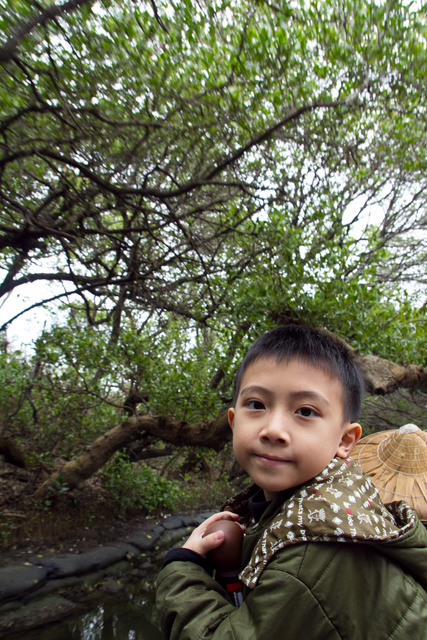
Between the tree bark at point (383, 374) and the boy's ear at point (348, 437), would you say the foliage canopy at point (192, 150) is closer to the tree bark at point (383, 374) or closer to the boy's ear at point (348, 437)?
the tree bark at point (383, 374)

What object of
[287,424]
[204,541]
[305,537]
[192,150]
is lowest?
[204,541]

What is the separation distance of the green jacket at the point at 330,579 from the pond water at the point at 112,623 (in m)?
3.16

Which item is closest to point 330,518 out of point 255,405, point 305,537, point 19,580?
point 305,537

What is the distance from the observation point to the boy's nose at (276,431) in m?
1.14

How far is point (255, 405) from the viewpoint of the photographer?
1253 millimetres

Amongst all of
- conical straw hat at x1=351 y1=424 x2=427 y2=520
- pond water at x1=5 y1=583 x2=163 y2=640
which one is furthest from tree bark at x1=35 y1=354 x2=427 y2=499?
conical straw hat at x1=351 y1=424 x2=427 y2=520

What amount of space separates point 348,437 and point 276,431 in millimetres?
364

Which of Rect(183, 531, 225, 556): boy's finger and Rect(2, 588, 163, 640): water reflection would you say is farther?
Rect(2, 588, 163, 640): water reflection

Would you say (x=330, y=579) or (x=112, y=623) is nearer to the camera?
(x=330, y=579)

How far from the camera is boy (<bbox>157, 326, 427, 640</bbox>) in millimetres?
930

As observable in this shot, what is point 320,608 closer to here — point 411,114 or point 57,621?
point 57,621

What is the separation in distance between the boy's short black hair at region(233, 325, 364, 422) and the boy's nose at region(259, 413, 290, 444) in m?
0.21

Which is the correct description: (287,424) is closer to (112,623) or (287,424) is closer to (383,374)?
(383,374)

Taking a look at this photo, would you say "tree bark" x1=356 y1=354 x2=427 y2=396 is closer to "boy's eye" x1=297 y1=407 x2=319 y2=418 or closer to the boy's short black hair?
the boy's short black hair
